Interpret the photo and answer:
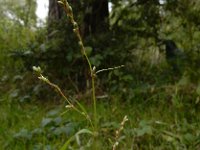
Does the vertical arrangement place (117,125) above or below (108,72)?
below

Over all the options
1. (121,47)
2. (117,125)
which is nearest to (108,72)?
(121,47)

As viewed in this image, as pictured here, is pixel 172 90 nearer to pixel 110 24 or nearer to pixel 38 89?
pixel 110 24

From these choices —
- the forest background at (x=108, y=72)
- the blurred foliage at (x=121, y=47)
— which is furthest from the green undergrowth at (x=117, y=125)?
the blurred foliage at (x=121, y=47)

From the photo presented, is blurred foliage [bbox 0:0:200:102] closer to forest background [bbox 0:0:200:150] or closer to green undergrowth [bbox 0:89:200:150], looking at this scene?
forest background [bbox 0:0:200:150]

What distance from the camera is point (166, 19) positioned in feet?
11.3

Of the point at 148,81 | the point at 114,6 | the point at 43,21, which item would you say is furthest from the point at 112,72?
the point at 43,21

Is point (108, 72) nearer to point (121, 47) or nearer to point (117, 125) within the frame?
point (121, 47)

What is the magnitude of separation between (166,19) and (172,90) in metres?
0.68

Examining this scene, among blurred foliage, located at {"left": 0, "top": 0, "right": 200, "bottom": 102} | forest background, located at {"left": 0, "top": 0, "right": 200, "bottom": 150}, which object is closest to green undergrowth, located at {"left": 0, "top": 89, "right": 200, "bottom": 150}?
forest background, located at {"left": 0, "top": 0, "right": 200, "bottom": 150}

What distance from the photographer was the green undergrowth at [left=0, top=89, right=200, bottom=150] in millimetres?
2348

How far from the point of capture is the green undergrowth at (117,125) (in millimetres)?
2348

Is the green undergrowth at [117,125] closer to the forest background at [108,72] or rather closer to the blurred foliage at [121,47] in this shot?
the forest background at [108,72]

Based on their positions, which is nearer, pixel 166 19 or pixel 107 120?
pixel 107 120

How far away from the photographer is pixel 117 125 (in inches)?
98.0
